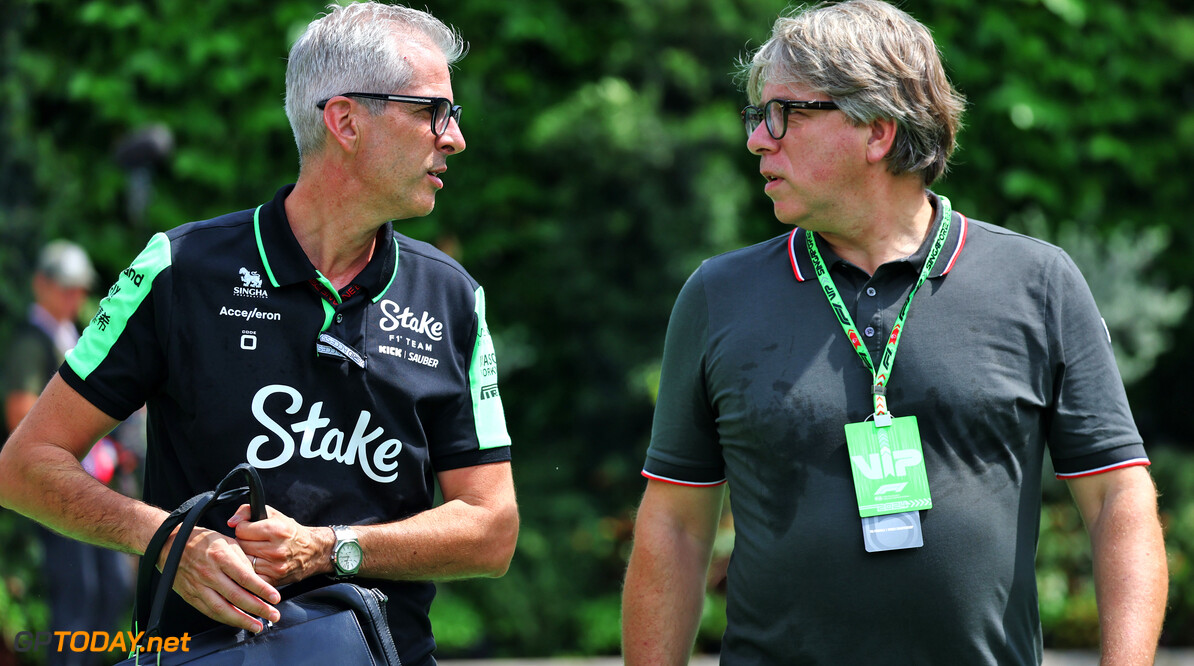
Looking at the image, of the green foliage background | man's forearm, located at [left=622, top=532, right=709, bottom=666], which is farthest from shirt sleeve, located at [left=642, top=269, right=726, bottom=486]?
the green foliage background

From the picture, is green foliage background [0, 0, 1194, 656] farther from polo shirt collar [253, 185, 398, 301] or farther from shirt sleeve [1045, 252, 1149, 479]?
shirt sleeve [1045, 252, 1149, 479]

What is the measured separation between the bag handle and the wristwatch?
0.51ft

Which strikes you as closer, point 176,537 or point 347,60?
point 176,537

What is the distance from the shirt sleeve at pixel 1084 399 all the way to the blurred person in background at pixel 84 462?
426 cm

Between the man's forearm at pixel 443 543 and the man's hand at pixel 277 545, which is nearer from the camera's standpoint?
the man's hand at pixel 277 545

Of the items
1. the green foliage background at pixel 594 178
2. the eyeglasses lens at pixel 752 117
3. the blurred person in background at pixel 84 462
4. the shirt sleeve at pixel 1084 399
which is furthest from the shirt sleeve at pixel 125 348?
the green foliage background at pixel 594 178

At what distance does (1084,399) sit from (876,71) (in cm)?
74

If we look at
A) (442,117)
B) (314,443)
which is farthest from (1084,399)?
(314,443)

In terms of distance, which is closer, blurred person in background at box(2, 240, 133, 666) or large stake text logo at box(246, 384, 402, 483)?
large stake text logo at box(246, 384, 402, 483)

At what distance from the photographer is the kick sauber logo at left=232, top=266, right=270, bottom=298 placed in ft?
7.28

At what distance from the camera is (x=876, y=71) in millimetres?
2262

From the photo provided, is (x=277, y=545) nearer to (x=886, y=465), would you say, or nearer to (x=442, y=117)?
(x=442, y=117)

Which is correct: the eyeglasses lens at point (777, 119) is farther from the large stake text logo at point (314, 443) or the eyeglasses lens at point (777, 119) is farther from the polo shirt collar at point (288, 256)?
the large stake text logo at point (314, 443)

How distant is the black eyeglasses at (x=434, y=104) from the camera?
89.5 inches
